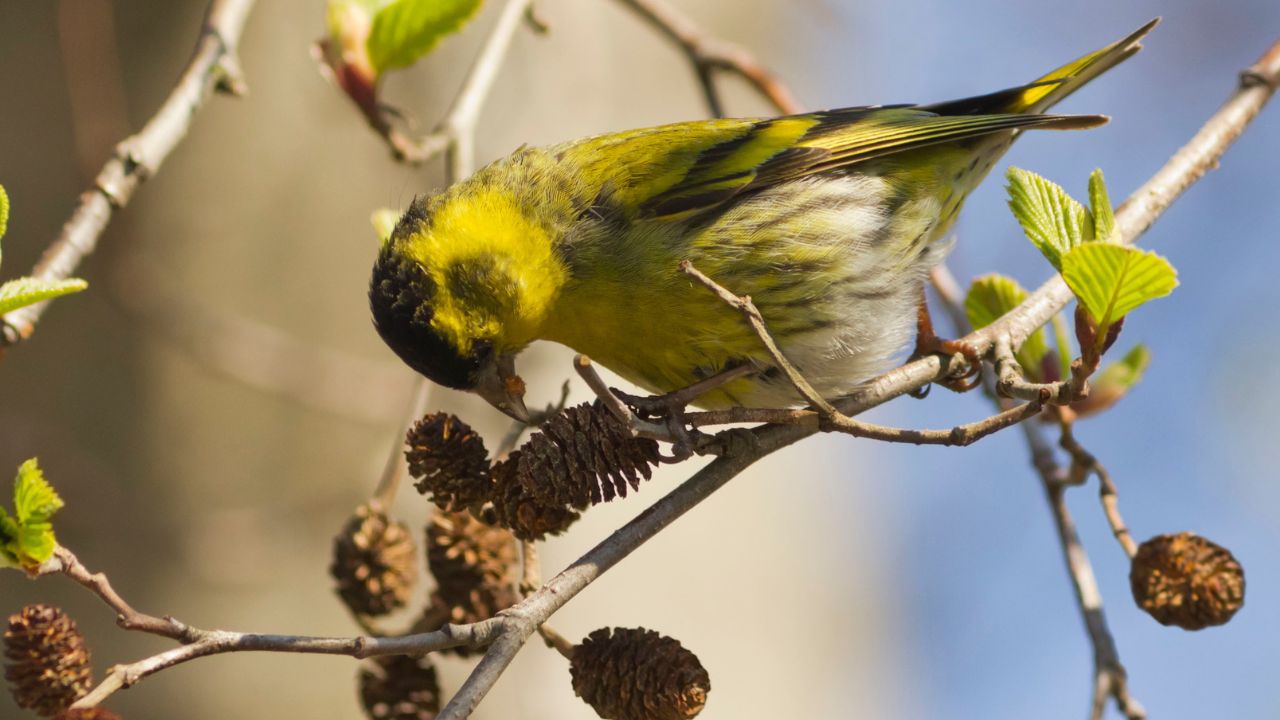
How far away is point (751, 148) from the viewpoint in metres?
3.14

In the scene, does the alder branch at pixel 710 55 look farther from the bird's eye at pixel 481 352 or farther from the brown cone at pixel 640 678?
the brown cone at pixel 640 678

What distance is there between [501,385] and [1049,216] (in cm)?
129

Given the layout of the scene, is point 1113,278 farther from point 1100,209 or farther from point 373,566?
point 373,566

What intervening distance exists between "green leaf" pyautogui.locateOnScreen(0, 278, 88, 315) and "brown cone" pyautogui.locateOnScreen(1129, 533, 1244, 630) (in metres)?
2.10

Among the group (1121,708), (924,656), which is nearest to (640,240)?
(1121,708)

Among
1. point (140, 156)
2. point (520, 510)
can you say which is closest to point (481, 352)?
point (520, 510)

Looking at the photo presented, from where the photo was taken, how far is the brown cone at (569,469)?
1.99 metres

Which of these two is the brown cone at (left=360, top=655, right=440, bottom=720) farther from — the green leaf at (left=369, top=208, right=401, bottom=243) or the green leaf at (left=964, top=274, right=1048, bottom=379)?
the green leaf at (left=964, top=274, right=1048, bottom=379)

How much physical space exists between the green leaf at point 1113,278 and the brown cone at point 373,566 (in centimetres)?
147

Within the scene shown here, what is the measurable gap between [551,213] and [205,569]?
1800 millimetres

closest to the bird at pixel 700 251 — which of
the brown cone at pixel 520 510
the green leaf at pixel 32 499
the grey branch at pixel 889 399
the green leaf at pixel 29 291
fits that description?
the grey branch at pixel 889 399

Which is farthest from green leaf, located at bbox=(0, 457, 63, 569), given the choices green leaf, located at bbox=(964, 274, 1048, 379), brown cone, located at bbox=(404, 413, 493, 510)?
green leaf, located at bbox=(964, 274, 1048, 379)

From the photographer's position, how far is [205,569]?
3756 millimetres

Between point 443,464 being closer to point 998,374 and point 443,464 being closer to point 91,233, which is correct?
point 91,233
